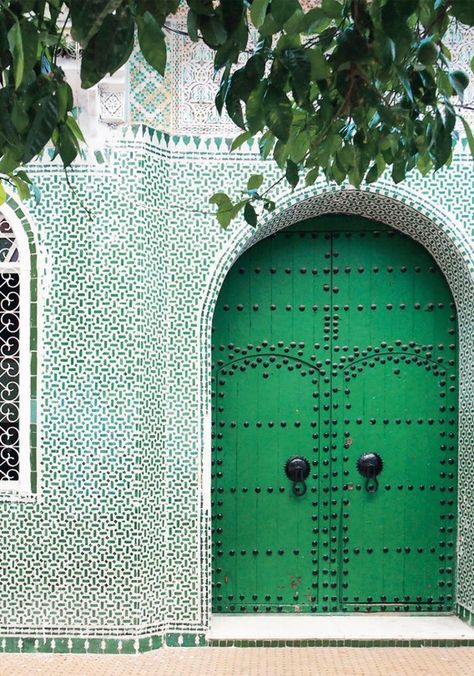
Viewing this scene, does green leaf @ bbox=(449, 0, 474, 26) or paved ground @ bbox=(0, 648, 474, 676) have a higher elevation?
green leaf @ bbox=(449, 0, 474, 26)

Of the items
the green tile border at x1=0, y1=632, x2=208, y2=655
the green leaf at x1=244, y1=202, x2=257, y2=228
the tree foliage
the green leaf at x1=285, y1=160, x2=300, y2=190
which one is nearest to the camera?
the tree foliage

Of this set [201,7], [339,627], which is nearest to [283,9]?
[201,7]

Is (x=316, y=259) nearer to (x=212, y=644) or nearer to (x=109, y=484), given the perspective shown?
(x=109, y=484)

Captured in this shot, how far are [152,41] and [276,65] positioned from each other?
0.40 meters

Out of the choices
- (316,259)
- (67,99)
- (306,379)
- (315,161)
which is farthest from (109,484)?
(67,99)

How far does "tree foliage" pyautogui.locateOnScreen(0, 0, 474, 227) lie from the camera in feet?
4.64

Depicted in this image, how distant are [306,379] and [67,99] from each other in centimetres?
339

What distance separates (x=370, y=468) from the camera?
4.89 meters

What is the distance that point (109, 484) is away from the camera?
4473mm

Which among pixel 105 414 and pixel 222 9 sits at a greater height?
pixel 222 9

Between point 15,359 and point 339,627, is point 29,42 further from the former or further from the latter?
point 339,627

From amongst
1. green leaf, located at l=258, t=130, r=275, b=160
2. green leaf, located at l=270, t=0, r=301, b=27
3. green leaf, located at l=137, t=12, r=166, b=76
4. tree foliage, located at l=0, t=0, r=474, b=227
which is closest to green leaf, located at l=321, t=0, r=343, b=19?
tree foliage, located at l=0, t=0, r=474, b=227

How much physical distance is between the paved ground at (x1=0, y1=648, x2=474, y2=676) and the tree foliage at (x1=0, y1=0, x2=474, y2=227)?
2784 mm

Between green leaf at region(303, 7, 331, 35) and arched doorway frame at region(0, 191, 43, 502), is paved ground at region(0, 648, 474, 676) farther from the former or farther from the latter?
green leaf at region(303, 7, 331, 35)
